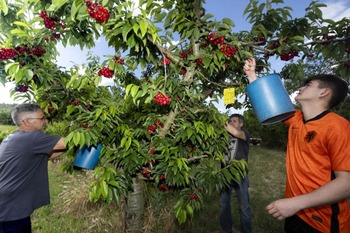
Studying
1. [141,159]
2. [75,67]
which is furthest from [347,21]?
[75,67]

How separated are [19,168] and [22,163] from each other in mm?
59

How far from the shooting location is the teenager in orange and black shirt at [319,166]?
4.51 ft

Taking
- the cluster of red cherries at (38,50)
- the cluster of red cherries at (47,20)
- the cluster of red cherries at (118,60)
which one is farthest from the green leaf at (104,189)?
the cluster of red cherries at (47,20)

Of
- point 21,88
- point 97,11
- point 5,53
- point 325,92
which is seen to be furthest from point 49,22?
point 325,92

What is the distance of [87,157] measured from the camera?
251 centimetres

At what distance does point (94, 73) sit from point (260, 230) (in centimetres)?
371

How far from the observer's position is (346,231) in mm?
1567

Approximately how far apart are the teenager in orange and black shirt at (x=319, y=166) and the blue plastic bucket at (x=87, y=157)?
181 cm

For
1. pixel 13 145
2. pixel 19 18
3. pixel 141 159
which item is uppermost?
pixel 19 18

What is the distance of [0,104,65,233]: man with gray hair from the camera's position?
2367mm

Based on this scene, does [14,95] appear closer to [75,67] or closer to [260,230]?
[75,67]

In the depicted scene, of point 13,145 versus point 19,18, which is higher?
point 19,18

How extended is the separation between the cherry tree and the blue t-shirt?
0.36 m

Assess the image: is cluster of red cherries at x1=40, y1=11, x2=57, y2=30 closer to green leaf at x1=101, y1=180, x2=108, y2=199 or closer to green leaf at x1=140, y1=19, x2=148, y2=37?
green leaf at x1=140, y1=19, x2=148, y2=37
